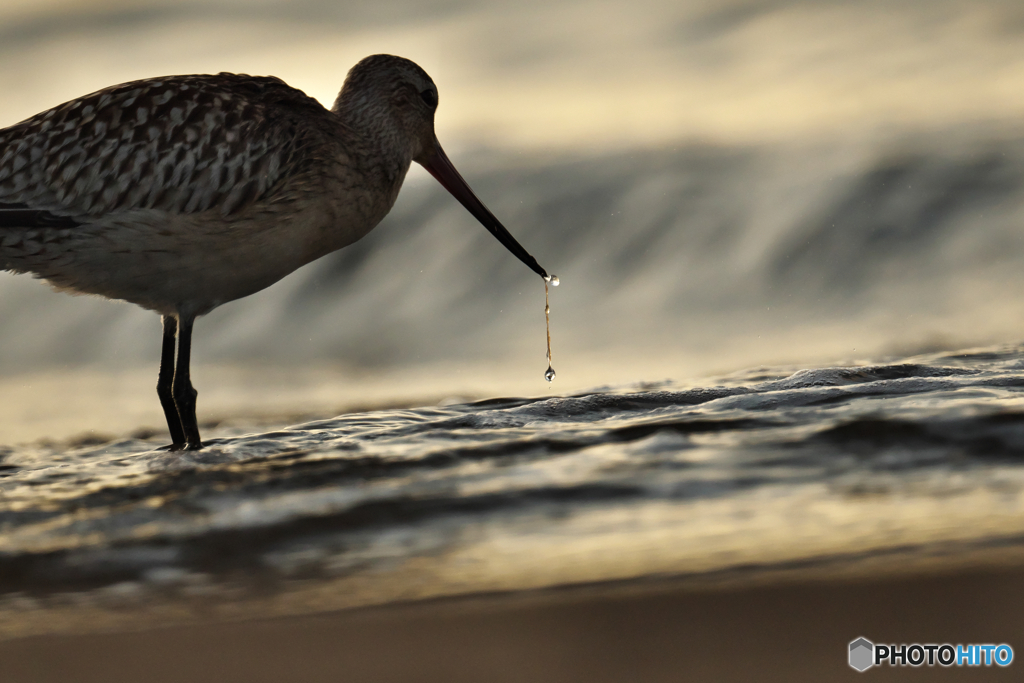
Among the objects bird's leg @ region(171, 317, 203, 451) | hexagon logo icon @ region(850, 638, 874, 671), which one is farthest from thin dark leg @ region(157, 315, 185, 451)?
hexagon logo icon @ region(850, 638, 874, 671)

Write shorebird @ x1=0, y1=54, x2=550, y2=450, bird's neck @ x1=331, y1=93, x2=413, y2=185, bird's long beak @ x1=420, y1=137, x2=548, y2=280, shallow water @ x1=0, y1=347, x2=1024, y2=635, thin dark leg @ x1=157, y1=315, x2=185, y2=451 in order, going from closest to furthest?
shallow water @ x1=0, y1=347, x2=1024, y2=635 < shorebird @ x1=0, y1=54, x2=550, y2=450 < thin dark leg @ x1=157, y1=315, x2=185, y2=451 < bird's neck @ x1=331, y1=93, x2=413, y2=185 < bird's long beak @ x1=420, y1=137, x2=548, y2=280

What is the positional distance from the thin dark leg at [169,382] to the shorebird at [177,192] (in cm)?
4

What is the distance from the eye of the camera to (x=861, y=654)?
2.58m

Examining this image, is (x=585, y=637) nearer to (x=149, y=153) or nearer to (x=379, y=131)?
(x=149, y=153)

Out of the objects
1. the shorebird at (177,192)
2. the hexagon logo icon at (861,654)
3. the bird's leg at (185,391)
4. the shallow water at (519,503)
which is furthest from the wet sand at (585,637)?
Answer: the bird's leg at (185,391)

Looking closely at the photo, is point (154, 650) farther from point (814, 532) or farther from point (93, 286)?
point (93, 286)

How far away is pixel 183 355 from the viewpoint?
230 inches

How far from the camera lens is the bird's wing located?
5371 mm

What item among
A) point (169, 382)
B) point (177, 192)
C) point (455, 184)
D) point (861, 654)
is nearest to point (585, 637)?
point (861, 654)

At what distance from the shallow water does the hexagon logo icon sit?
0.47m

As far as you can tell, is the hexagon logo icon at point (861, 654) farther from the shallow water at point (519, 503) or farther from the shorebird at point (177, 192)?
the shorebird at point (177, 192)

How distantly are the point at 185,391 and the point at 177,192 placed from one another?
116cm

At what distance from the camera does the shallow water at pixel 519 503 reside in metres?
3.18

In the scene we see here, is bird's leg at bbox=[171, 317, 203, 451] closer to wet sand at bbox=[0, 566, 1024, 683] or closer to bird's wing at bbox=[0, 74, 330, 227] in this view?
bird's wing at bbox=[0, 74, 330, 227]
